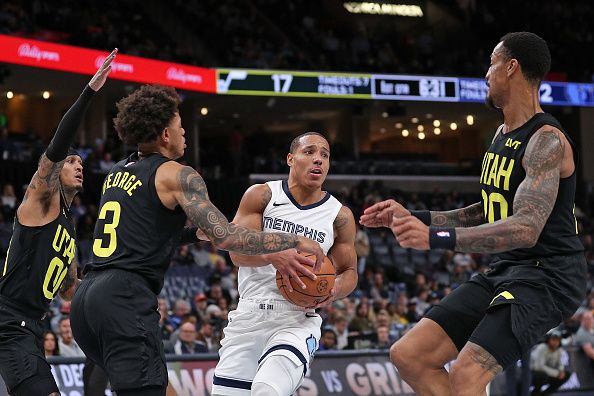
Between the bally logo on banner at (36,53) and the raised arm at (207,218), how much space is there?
1442cm

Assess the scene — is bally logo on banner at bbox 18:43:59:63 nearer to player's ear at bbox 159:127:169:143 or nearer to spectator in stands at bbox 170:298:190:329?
spectator in stands at bbox 170:298:190:329

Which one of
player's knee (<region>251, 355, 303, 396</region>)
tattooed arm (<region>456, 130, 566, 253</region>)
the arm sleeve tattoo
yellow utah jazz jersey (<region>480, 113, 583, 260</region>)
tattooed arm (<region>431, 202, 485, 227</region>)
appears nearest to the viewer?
tattooed arm (<region>456, 130, 566, 253</region>)

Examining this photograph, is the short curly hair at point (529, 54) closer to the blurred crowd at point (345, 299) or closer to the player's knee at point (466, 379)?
the player's knee at point (466, 379)

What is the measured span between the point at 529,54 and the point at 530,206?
3.07ft

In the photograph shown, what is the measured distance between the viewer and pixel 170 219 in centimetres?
483

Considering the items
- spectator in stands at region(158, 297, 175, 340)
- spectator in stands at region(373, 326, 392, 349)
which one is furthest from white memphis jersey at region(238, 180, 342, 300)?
spectator in stands at region(373, 326, 392, 349)

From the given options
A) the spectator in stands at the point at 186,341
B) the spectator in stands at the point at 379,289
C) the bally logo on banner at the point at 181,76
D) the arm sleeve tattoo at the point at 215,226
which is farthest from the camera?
the bally logo on banner at the point at 181,76

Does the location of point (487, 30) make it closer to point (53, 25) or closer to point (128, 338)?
point (53, 25)

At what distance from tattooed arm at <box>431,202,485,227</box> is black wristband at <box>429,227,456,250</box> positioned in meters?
1.11

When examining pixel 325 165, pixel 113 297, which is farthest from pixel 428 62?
pixel 113 297

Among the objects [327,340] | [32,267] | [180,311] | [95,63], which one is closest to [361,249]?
[327,340]

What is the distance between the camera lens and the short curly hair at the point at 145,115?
4934mm

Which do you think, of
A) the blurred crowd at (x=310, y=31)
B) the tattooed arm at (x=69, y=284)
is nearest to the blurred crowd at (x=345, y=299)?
the tattooed arm at (x=69, y=284)

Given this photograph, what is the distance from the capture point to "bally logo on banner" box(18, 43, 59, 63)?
59.7ft
